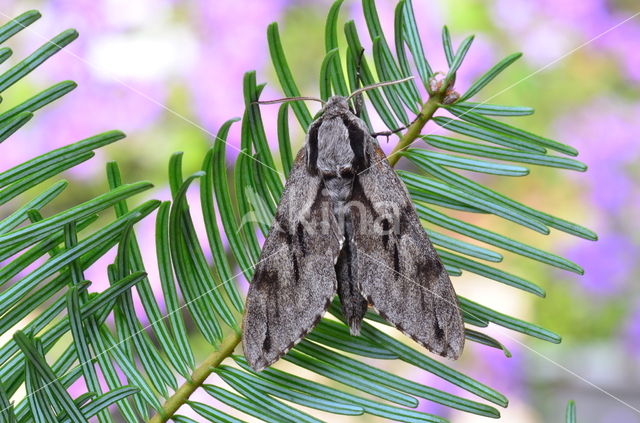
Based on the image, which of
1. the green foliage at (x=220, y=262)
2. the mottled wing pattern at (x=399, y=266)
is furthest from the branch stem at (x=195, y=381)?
the mottled wing pattern at (x=399, y=266)

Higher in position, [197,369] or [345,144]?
[345,144]

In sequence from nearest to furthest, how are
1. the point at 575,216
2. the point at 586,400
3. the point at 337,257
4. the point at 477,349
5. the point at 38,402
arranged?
the point at 38,402 < the point at 337,257 < the point at 477,349 < the point at 575,216 < the point at 586,400

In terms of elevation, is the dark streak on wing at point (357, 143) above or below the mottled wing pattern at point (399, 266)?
above

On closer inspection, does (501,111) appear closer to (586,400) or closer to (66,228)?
(66,228)

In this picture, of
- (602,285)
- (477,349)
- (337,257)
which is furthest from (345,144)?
(602,285)

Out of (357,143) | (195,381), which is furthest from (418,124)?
(195,381)

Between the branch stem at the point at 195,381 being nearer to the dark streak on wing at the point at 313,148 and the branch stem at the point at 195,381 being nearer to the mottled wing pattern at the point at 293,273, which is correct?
the mottled wing pattern at the point at 293,273
